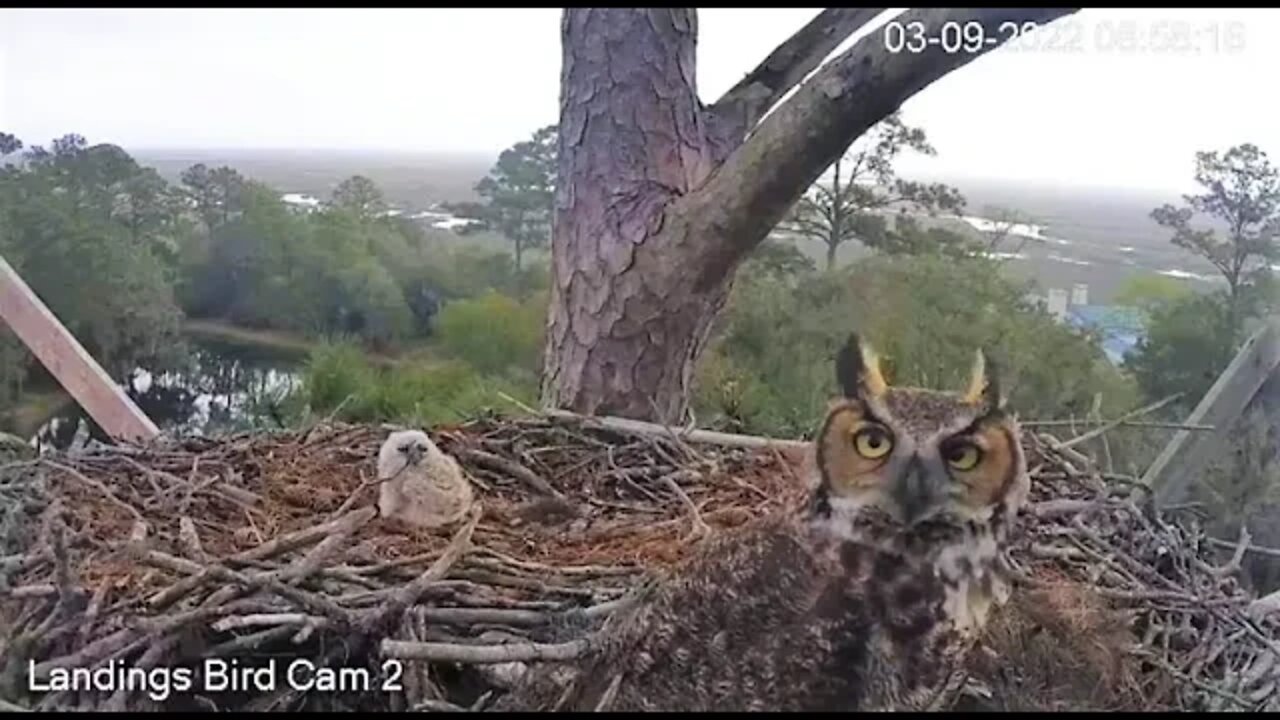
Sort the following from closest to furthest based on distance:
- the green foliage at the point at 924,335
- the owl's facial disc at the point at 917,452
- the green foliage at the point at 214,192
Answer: the owl's facial disc at the point at 917,452 < the green foliage at the point at 924,335 < the green foliage at the point at 214,192

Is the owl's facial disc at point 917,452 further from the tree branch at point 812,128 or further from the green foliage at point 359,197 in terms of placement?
the green foliage at point 359,197

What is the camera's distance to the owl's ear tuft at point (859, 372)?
825 mm

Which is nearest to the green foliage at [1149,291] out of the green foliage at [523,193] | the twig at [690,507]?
the twig at [690,507]

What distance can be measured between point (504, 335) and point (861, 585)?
411mm

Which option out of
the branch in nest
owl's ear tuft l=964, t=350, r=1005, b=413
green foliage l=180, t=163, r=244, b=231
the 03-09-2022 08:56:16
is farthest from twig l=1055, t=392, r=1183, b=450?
green foliage l=180, t=163, r=244, b=231

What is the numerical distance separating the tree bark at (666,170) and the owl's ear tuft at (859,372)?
20cm

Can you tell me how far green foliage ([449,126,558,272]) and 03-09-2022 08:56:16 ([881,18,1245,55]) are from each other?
29 centimetres

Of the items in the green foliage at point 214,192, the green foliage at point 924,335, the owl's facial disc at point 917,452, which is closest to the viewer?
the owl's facial disc at point 917,452

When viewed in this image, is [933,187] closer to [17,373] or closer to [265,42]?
[265,42]

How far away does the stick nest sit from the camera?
85 centimetres

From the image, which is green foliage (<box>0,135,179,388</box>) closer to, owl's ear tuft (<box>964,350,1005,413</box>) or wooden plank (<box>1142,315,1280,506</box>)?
owl's ear tuft (<box>964,350,1005,413</box>)

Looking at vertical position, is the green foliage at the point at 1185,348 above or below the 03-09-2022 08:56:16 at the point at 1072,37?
below

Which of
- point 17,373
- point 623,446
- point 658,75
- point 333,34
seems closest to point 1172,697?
point 623,446

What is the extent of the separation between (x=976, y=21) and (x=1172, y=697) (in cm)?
48
